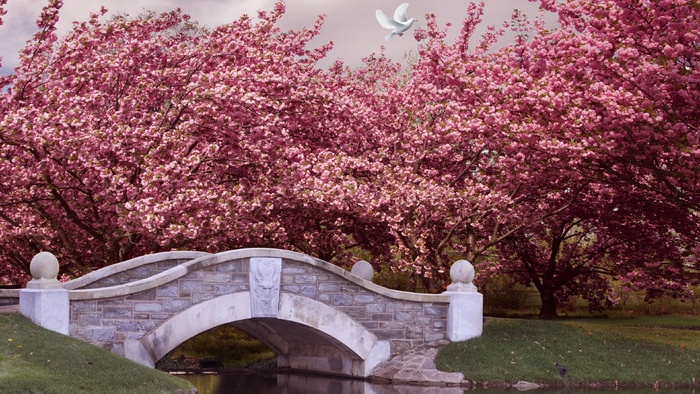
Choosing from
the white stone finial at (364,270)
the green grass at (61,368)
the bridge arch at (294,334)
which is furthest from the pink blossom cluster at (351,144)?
the green grass at (61,368)

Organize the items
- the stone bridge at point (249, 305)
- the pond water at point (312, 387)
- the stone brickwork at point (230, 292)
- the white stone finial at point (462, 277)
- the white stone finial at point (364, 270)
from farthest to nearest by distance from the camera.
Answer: the white stone finial at point (364, 270), the white stone finial at point (462, 277), the pond water at point (312, 387), the stone brickwork at point (230, 292), the stone bridge at point (249, 305)

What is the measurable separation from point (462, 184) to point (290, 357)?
7.05m

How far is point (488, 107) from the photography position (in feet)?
67.7

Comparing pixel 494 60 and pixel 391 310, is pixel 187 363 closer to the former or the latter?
pixel 391 310

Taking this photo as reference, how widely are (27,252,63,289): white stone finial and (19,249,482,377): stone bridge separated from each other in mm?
18

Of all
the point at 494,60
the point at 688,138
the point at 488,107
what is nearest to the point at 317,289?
the point at 488,107

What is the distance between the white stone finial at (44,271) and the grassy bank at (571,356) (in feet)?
25.7

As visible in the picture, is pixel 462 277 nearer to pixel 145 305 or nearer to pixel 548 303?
pixel 145 305

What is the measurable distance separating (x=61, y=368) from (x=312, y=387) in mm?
6278

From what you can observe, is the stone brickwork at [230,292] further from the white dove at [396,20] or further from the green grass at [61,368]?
the white dove at [396,20]

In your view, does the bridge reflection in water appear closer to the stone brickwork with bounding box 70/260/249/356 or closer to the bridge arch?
the bridge arch

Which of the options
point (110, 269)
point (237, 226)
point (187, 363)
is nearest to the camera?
point (110, 269)

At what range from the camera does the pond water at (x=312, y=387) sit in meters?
17.8

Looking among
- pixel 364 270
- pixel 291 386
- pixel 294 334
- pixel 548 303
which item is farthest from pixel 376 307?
pixel 548 303
